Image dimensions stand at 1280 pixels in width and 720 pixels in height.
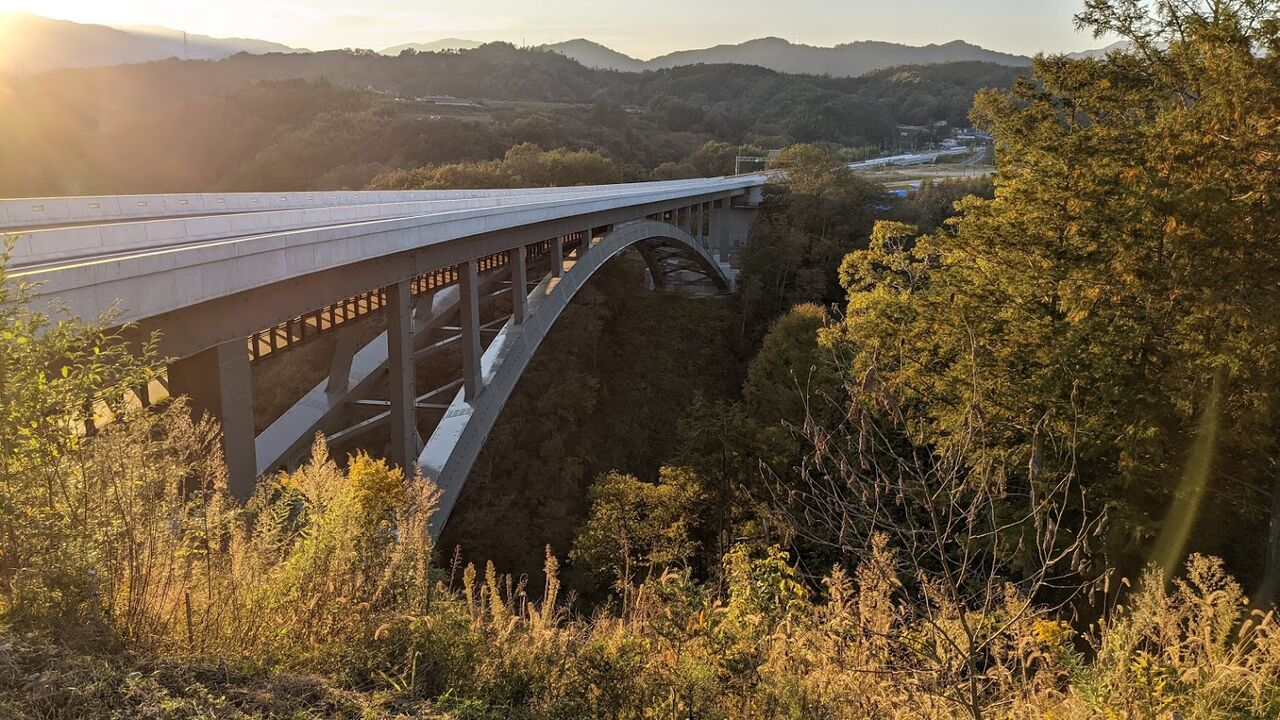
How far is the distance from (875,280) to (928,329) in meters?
2.70

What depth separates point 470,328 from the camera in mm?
15156

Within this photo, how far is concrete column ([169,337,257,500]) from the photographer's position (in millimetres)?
8062

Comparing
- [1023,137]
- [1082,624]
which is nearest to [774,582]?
[1082,624]

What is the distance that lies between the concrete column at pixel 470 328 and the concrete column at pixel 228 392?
258 inches

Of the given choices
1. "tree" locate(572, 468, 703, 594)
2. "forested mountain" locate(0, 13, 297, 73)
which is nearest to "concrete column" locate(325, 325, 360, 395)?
"tree" locate(572, 468, 703, 594)

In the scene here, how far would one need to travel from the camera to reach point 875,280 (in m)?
14.6

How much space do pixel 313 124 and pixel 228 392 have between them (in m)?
47.2

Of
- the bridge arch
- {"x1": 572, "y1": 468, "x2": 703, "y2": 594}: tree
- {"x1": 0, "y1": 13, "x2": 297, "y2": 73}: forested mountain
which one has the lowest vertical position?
{"x1": 572, "y1": 468, "x2": 703, "y2": 594}: tree

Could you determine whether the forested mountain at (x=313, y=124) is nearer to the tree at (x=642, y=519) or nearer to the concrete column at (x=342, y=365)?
the concrete column at (x=342, y=365)

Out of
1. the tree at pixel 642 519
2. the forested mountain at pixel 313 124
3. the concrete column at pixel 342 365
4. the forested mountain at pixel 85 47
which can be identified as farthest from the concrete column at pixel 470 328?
the forested mountain at pixel 85 47

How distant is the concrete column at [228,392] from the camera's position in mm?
8062

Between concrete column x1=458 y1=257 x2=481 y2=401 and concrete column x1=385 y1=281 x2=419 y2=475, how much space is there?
2136mm

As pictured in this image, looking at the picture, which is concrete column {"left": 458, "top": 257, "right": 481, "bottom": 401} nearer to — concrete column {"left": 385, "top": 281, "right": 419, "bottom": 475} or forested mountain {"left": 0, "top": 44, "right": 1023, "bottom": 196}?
concrete column {"left": 385, "top": 281, "right": 419, "bottom": 475}

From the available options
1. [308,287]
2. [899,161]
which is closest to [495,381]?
[308,287]
